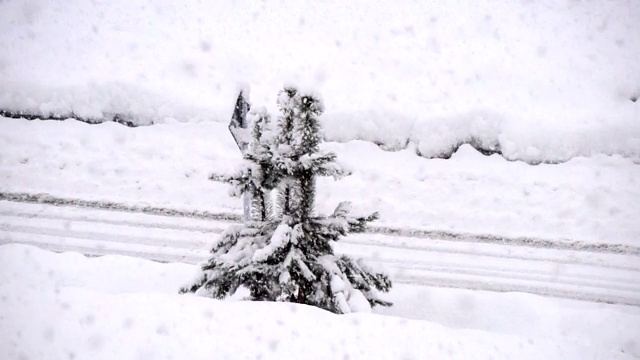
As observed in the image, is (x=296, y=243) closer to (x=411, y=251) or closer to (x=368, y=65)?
(x=411, y=251)

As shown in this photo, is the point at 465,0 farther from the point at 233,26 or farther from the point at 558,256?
the point at 558,256

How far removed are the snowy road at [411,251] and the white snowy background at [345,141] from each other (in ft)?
1.84

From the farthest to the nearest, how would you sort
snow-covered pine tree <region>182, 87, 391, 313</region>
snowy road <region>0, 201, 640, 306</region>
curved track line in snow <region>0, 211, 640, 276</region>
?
curved track line in snow <region>0, 211, 640, 276</region>
snowy road <region>0, 201, 640, 306</region>
snow-covered pine tree <region>182, 87, 391, 313</region>

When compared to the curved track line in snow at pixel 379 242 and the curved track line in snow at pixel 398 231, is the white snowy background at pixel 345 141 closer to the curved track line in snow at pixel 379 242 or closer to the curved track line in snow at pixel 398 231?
the curved track line in snow at pixel 398 231

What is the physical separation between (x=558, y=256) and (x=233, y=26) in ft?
39.9

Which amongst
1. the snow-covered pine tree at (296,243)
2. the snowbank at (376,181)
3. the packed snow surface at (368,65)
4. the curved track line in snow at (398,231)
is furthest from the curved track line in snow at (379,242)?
the snow-covered pine tree at (296,243)

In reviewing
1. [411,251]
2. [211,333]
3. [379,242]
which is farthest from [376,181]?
[211,333]

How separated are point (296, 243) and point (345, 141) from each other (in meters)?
8.48

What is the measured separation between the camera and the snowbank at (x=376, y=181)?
9.77 metres

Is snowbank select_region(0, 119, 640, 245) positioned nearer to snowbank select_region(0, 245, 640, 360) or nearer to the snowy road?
the snowy road

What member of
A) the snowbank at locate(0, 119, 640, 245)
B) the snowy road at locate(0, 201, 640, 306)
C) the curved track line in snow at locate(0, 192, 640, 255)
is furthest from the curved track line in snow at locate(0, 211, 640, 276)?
the snowbank at locate(0, 119, 640, 245)

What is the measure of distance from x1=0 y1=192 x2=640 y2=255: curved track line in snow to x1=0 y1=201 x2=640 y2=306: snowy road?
6 centimetres

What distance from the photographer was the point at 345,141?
12047 millimetres

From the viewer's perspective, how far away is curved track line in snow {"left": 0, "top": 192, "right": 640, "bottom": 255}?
9.02 metres
